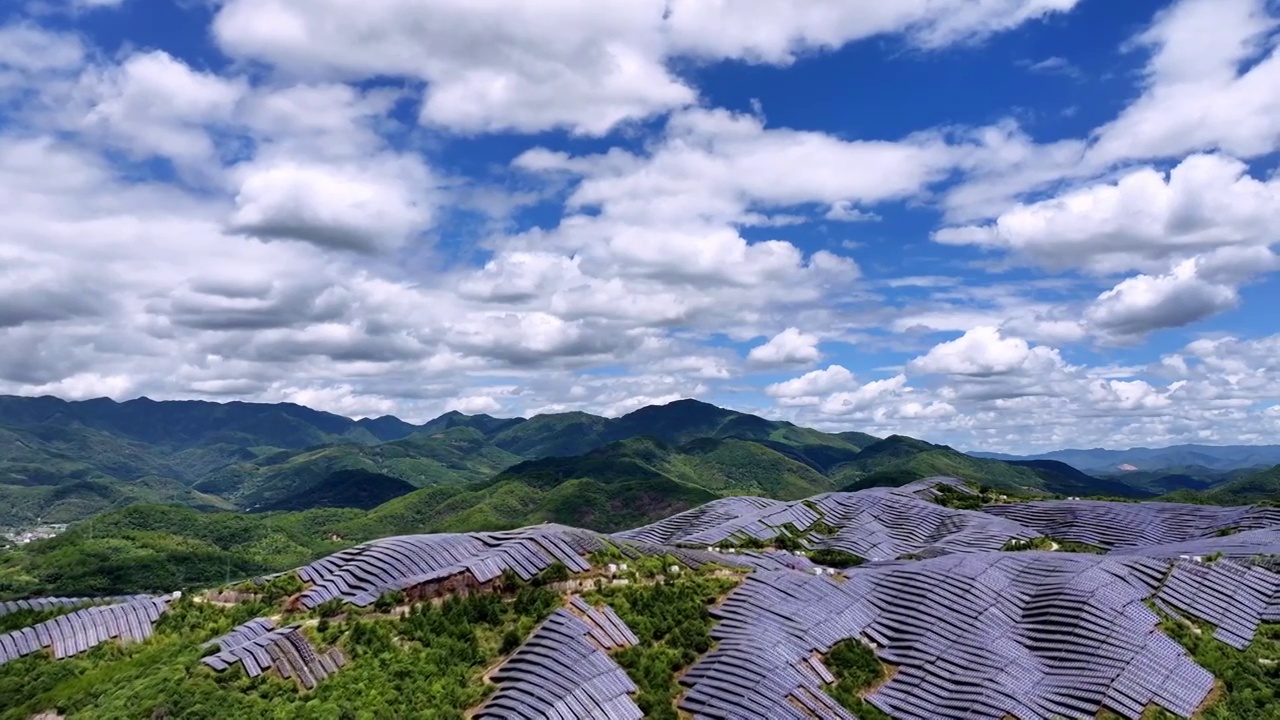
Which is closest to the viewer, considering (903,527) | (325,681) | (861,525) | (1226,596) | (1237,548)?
(325,681)

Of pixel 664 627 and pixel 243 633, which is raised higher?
pixel 243 633

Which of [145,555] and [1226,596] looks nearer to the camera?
[1226,596]

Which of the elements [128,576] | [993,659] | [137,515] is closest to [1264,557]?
[993,659]

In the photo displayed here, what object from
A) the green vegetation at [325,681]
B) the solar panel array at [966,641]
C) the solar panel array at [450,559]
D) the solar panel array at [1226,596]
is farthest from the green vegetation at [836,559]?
the green vegetation at [325,681]

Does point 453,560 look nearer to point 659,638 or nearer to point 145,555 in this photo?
point 659,638

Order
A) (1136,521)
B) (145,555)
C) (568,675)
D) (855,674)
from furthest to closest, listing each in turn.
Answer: (145,555)
(1136,521)
(855,674)
(568,675)

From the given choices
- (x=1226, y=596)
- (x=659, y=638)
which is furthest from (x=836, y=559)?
(x=659, y=638)

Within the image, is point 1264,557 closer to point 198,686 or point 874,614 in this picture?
point 874,614
